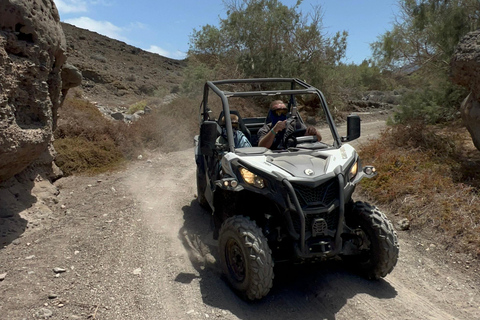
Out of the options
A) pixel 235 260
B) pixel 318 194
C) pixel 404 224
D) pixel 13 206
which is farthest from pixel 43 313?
pixel 404 224

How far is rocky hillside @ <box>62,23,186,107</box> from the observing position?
108ft

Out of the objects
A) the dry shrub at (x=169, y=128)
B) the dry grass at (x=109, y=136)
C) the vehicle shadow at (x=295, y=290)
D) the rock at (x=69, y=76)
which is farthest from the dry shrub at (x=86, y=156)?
the vehicle shadow at (x=295, y=290)

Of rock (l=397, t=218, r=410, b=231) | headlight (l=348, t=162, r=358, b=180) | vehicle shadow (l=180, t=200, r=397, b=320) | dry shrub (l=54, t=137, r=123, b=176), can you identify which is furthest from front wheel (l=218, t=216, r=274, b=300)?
dry shrub (l=54, t=137, r=123, b=176)

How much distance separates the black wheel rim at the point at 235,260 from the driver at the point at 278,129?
1.34m

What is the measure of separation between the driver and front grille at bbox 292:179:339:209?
45.0 inches

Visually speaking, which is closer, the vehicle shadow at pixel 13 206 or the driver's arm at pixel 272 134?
the driver's arm at pixel 272 134

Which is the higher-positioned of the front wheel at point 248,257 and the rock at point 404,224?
the front wheel at point 248,257

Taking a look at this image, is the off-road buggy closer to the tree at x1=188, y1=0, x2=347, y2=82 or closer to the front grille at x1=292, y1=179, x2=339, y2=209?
the front grille at x1=292, y1=179, x2=339, y2=209

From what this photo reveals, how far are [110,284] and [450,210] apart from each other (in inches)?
191

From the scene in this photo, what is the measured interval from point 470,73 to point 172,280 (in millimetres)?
6158

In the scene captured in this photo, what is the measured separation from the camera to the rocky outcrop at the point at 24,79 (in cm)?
542

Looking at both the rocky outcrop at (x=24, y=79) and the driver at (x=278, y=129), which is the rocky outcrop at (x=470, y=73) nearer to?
the driver at (x=278, y=129)

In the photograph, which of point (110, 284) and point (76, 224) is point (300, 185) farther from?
point (76, 224)

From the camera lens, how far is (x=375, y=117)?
20.5 meters
